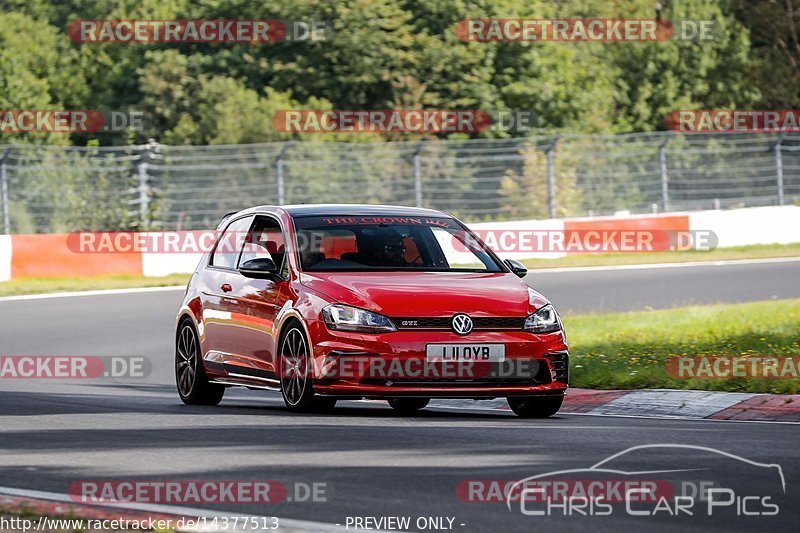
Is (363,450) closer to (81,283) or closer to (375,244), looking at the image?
(375,244)

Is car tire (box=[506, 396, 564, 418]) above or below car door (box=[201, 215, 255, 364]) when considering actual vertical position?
below

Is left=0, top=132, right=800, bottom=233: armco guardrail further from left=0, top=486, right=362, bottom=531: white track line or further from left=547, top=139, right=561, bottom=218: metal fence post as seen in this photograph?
left=0, top=486, right=362, bottom=531: white track line

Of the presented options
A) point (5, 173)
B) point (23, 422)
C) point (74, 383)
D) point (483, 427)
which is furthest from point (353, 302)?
point (5, 173)

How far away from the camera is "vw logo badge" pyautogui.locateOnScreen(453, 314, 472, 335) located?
36.9 feet

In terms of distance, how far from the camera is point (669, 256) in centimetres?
3231

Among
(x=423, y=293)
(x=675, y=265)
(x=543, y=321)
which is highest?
(x=423, y=293)

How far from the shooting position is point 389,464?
884 centimetres

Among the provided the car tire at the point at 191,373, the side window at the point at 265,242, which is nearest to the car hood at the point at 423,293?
the side window at the point at 265,242

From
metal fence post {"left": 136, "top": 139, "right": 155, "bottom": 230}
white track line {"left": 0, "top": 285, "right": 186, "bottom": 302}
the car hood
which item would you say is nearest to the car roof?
the car hood

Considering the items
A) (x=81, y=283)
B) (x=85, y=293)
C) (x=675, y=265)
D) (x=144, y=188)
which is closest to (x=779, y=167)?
(x=675, y=265)

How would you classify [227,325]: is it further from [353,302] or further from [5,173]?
[5,173]

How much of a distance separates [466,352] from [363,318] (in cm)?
75

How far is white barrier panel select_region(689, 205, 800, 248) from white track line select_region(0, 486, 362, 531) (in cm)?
2655

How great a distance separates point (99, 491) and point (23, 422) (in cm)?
369
